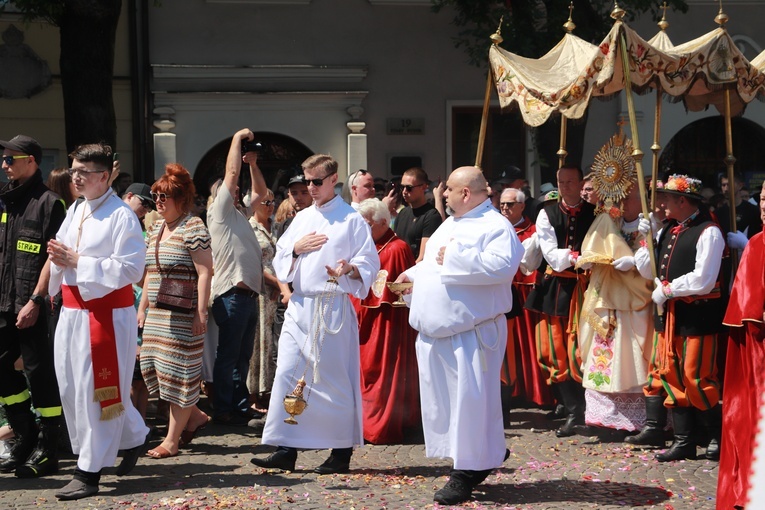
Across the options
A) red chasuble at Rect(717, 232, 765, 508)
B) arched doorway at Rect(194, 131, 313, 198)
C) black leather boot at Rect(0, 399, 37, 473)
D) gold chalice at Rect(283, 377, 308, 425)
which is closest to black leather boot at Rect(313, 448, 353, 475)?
gold chalice at Rect(283, 377, 308, 425)

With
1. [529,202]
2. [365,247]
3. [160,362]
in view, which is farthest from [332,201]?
[529,202]

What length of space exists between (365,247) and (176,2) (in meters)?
10.9

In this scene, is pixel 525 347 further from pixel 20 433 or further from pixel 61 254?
pixel 61 254

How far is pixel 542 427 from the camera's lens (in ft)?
28.7

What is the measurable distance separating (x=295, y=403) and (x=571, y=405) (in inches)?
102

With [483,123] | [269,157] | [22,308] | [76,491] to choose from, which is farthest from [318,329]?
[269,157]

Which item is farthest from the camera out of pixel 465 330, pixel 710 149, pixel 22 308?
pixel 710 149

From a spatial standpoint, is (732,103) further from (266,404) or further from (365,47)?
(365,47)

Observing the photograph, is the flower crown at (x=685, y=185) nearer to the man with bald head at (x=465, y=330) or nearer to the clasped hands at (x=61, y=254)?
the man with bald head at (x=465, y=330)

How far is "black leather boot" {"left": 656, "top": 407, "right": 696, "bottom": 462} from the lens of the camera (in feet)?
24.5

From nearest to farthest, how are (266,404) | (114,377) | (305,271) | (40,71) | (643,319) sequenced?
→ (114,377) → (305,271) → (643,319) → (266,404) → (40,71)

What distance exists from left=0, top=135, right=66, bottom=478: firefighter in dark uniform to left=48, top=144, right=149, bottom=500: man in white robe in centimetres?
49

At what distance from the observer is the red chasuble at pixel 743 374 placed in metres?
5.80

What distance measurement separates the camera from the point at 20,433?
281 inches
